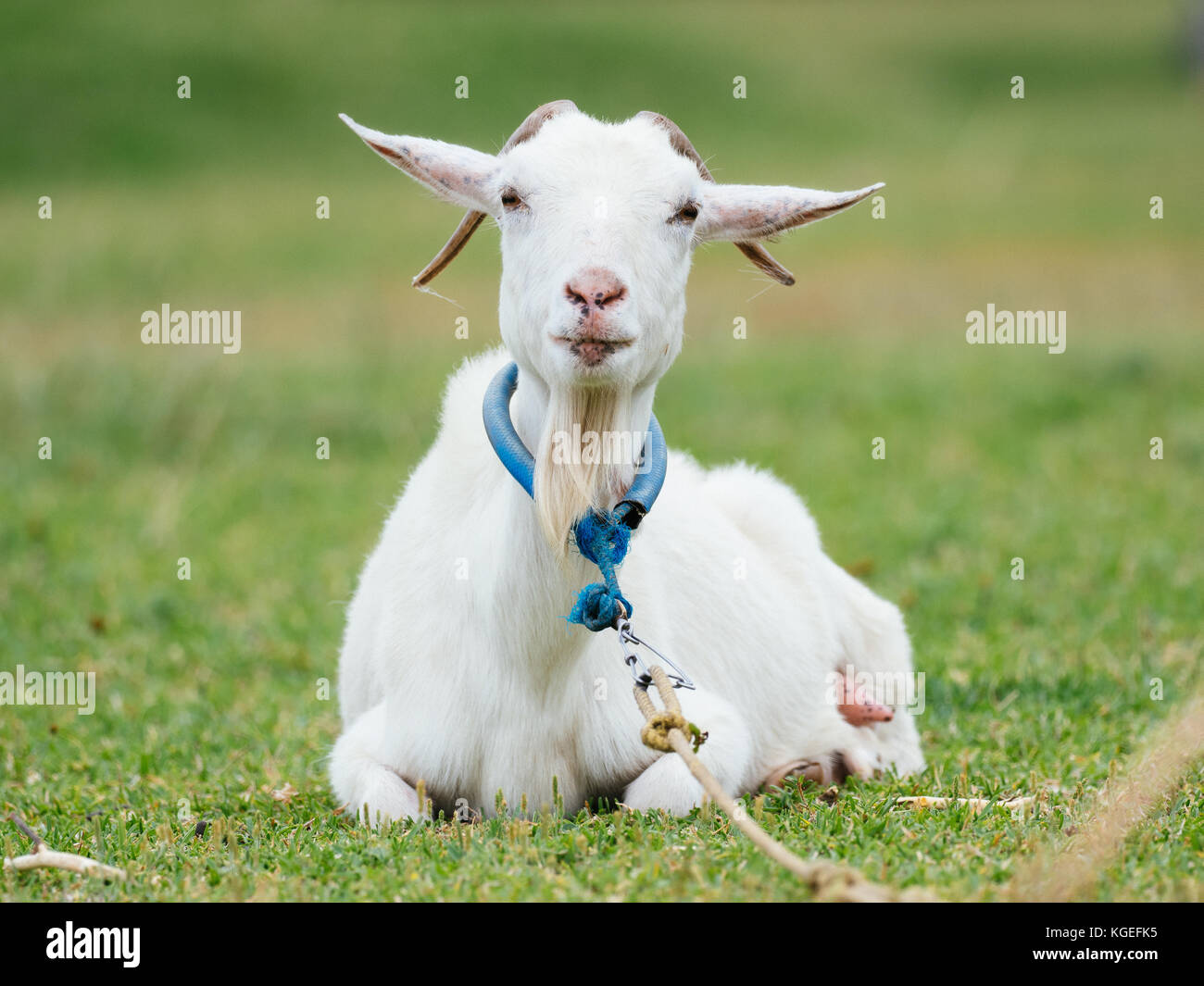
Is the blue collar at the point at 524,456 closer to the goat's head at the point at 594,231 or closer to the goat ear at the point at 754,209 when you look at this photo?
the goat's head at the point at 594,231

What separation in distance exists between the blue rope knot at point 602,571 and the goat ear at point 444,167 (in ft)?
2.70

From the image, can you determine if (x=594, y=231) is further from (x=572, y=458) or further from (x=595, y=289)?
(x=572, y=458)

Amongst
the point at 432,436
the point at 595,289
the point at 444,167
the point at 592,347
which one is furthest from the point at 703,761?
the point at 432,436

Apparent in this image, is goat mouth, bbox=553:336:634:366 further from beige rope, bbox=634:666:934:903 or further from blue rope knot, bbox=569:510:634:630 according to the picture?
beige rope, bbox=634:666:934:903

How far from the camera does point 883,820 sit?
388 centimetres

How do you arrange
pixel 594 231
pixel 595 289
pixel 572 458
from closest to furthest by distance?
pixel 595 289
pixel 594 231
pixel 572 458

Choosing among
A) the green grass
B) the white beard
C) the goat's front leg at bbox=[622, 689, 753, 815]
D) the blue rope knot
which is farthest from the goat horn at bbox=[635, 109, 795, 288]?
the green grass

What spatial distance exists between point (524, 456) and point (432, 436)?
23.7ft

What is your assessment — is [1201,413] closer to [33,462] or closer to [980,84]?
[33,462]

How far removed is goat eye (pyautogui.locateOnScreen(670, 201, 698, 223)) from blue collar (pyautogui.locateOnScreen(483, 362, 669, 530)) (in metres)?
0.51

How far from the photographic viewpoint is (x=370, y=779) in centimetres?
407

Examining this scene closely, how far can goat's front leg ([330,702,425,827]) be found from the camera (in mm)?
3971

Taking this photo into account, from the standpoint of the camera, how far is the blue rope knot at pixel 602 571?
3.65 metres
